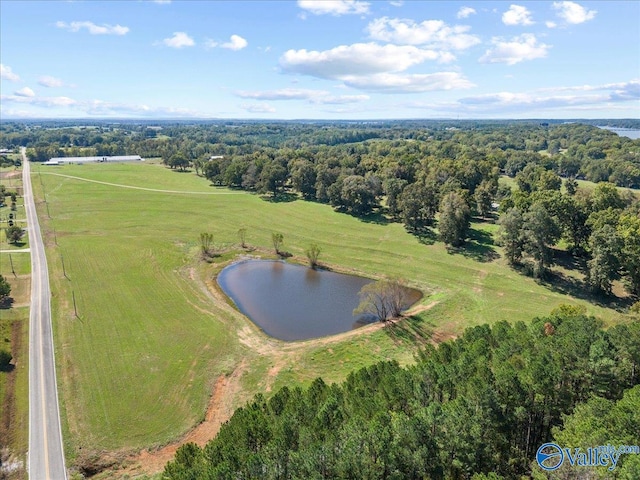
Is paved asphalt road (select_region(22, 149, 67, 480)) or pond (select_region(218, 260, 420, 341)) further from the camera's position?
pond (select_region(218, 260, 420, 341))

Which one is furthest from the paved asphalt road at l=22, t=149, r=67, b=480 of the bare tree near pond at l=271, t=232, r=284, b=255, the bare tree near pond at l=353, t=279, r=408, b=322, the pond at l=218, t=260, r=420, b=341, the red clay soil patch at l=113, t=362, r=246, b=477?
the bare tree near pond at l=271, t=232, r=284, b=255

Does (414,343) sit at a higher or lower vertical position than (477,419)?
lower

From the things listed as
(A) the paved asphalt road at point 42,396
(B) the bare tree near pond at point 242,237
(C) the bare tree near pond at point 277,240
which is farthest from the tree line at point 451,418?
(B) the bare tree near pond at point 242,237

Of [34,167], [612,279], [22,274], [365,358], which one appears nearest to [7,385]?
[22,274]

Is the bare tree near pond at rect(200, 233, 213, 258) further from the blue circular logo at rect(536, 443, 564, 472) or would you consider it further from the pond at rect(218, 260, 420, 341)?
the blue circular logo at rect(536, 443, 564, 472)

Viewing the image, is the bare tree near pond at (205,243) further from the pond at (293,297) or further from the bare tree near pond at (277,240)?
the bare tree near pond at (277,240)

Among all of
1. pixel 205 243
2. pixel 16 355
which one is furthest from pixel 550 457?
pixel 205 243

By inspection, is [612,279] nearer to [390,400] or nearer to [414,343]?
[414,343]
